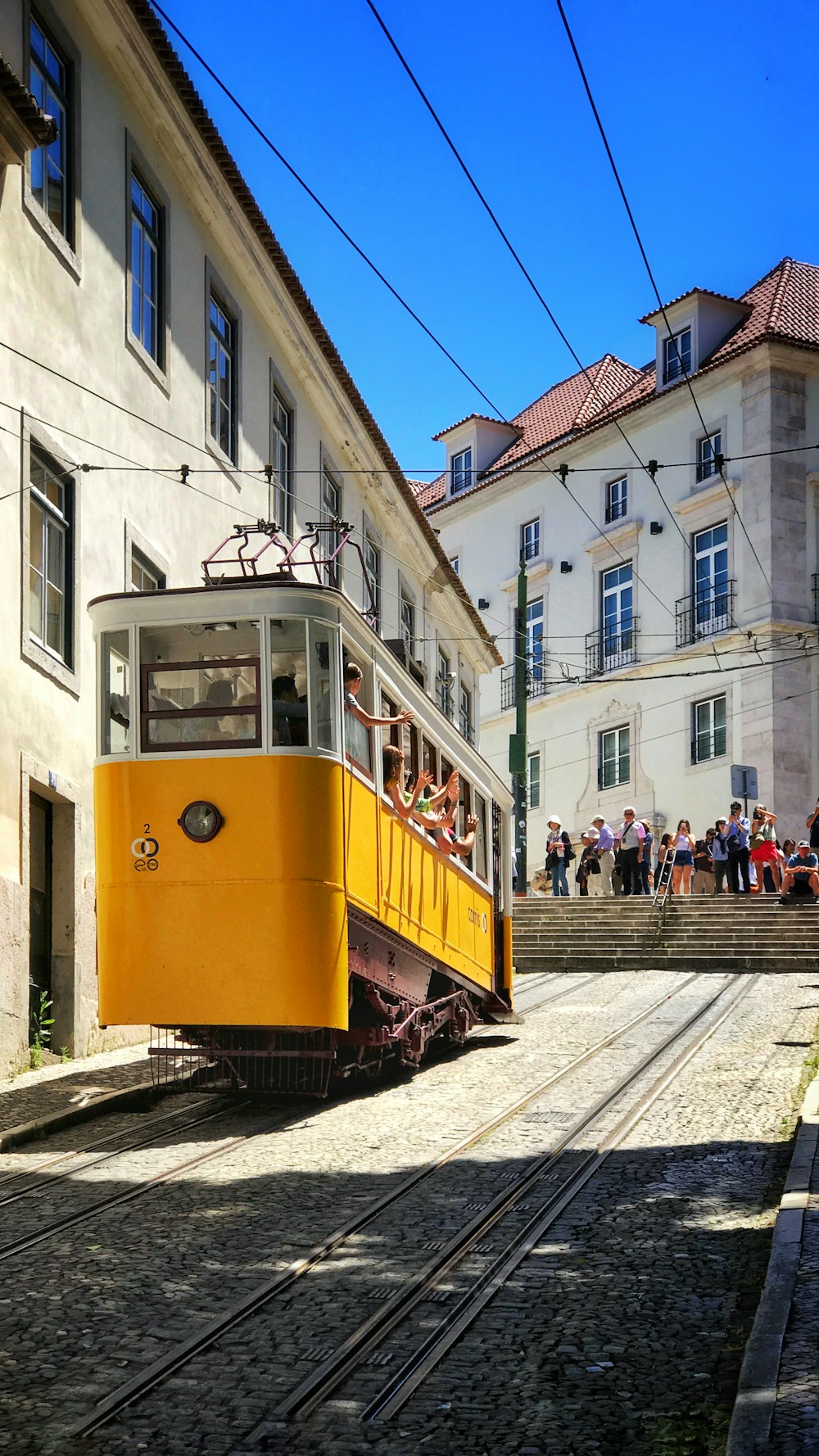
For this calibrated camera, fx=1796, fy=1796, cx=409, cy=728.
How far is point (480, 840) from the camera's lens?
706 inches

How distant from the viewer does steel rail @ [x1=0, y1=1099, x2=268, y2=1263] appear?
841cm

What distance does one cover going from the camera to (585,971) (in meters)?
27.3

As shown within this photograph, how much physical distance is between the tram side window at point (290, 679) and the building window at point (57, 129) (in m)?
5.99

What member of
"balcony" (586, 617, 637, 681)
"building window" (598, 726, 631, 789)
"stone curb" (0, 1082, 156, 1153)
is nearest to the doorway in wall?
"stone curb" (0, 1082, 156, 1153)

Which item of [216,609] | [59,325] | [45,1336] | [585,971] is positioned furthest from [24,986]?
[585,971]

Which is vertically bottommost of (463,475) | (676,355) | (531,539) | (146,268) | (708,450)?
(146,268)

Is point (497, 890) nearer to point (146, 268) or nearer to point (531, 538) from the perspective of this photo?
point (146, 268)

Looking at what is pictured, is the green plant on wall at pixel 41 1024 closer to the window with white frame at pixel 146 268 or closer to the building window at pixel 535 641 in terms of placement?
the window with white frame at pixel 146 268

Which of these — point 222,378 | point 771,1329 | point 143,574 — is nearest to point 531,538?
point 222,378

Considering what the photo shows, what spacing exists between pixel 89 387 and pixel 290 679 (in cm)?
624

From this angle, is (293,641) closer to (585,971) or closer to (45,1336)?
(45,1336)

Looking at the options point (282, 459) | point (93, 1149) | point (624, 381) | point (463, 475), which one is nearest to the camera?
point (93, 1149)

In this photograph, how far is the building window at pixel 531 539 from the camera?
1962 inches

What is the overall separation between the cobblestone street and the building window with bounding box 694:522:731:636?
95.5 feet
